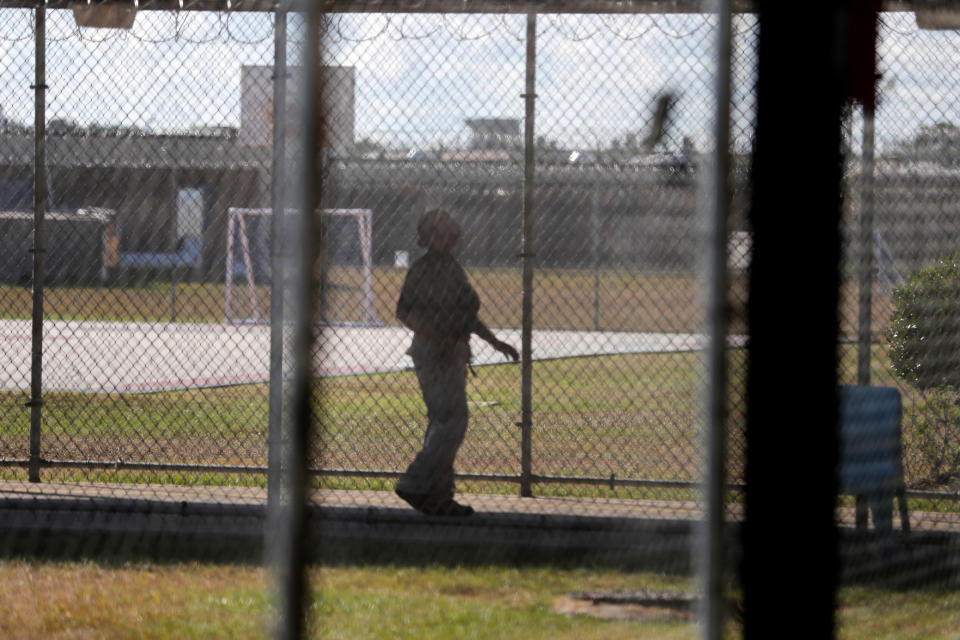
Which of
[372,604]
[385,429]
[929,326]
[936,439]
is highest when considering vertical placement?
[929,326]

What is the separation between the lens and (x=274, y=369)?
2.45 meters

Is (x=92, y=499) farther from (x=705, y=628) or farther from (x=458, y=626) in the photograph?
(x=705, y=628)

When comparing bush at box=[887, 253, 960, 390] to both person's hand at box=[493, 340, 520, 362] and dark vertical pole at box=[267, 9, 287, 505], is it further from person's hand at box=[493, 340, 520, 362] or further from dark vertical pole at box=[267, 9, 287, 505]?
dark vertical pole at box=[267, 9, 287, 505]

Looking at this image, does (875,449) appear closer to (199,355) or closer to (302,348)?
(302,348)

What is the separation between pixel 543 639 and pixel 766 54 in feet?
6.92

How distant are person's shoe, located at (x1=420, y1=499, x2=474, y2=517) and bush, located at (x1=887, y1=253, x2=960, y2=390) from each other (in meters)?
2.33

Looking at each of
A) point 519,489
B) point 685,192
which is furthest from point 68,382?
point 685,192

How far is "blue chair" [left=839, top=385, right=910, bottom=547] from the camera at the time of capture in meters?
4.37

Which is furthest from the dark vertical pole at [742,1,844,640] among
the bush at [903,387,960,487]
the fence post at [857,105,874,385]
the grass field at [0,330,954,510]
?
the bush at [903,387,960,487]

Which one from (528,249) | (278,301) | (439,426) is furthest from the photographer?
(528,249)

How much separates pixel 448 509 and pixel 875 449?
189 centimetres

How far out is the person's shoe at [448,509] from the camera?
181 inches

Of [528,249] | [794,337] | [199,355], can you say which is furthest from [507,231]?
[199,355]

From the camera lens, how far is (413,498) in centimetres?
466
